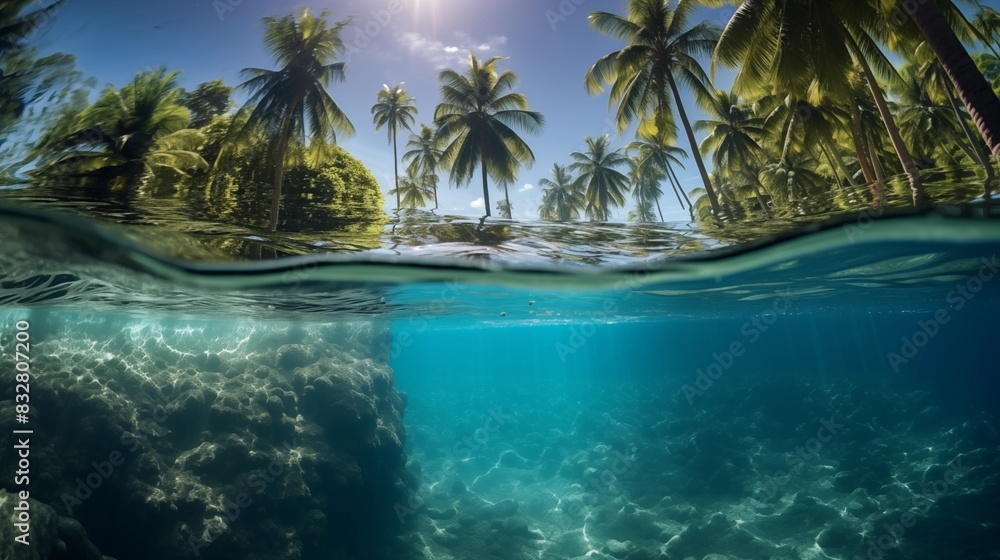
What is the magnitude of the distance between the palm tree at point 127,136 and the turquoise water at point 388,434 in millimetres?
1270

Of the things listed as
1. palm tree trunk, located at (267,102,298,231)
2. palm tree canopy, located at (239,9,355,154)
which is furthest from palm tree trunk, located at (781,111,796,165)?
palm tree trunk, located at (267,102,298,231)

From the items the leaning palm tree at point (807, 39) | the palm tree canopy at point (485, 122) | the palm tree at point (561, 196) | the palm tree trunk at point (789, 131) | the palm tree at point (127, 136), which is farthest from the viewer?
the palm tree at point (561, 196)

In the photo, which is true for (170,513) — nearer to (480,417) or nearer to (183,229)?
(183,229)

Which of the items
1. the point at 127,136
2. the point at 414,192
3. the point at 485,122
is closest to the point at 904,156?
the point at 127,136

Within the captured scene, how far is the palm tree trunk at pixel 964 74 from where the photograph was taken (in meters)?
6.89

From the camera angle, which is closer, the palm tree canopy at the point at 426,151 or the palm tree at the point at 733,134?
the palm tree canopy at the point at 426,151

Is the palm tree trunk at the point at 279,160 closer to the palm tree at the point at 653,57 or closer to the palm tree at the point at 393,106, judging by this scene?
the palm tree at the point at 393,106

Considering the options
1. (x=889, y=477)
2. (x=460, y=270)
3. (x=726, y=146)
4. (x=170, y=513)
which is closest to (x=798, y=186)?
(x=726, y=146)

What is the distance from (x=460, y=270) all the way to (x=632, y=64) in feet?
38.4

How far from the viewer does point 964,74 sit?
23.2 ft

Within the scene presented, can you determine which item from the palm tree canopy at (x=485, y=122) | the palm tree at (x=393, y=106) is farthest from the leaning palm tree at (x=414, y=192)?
the palm tree canopy at (x=485, y=122)

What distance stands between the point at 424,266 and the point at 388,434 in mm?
12003

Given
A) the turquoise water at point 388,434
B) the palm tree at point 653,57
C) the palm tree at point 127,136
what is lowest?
the turquoise water at point 388,434

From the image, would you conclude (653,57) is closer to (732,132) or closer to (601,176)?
(732,132)
